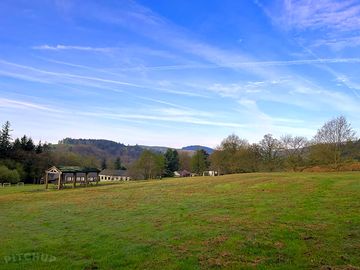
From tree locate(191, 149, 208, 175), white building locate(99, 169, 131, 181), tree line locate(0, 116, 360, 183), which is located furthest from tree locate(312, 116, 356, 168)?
white building locate(99, 169, 131, 181)

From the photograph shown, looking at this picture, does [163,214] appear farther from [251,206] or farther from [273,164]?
[273,164]

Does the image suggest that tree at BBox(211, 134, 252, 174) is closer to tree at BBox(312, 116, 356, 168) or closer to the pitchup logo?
tree at BBox(312, 116, 356, 168)

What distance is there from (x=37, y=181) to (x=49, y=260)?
9080 cm

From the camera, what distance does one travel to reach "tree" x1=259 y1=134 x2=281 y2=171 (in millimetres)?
82312

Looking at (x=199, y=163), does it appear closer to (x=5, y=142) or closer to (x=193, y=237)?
(x=5, y=142)

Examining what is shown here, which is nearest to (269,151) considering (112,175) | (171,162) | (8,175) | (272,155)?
(272,155)

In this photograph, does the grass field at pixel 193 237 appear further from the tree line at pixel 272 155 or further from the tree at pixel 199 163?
the tree at pixel 199 163

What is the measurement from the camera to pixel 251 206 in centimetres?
2286

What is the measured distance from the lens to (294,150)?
76812 mm

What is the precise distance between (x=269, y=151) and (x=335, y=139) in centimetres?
2577

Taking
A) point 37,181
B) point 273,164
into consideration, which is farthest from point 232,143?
point 37,181

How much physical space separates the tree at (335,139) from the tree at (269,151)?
20132mm

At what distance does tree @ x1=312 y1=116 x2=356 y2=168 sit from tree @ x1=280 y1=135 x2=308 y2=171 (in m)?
8.75

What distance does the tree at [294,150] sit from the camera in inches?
2798
